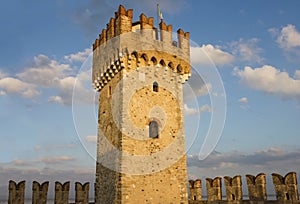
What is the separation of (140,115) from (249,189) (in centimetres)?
504

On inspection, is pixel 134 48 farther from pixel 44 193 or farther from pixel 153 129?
pixel 44 193

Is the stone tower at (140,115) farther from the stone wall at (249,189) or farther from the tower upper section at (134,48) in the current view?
the stone wall at (249,189)

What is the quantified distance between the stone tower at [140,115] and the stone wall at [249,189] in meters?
1.18

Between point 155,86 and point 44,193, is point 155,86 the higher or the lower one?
Result: the higher one

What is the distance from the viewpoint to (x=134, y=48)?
12.1m

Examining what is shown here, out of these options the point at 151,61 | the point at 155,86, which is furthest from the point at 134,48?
the point at 155,86

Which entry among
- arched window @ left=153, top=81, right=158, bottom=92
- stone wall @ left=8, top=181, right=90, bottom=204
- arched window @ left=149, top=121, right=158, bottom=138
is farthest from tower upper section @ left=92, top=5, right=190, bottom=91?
stone wall @ left=8, top=181, right=90, bottom=204

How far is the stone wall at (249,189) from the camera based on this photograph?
9.41 metres

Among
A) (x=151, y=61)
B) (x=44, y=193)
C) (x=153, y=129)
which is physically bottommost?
(x=44, y=193)

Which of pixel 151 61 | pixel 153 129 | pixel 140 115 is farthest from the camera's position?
pixel 151 61

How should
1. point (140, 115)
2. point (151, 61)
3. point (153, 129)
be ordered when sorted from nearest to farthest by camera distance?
point (140, 115), point (153, 129), point (151, 61)

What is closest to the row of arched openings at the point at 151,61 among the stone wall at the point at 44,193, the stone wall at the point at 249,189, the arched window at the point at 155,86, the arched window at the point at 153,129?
the arched window at the point at 155,86

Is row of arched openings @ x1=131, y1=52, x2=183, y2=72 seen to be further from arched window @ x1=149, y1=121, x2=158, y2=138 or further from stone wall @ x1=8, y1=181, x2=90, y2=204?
stone wall @ x1=8, y1=181, x2=90, y2=204

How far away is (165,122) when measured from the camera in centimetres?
1236
